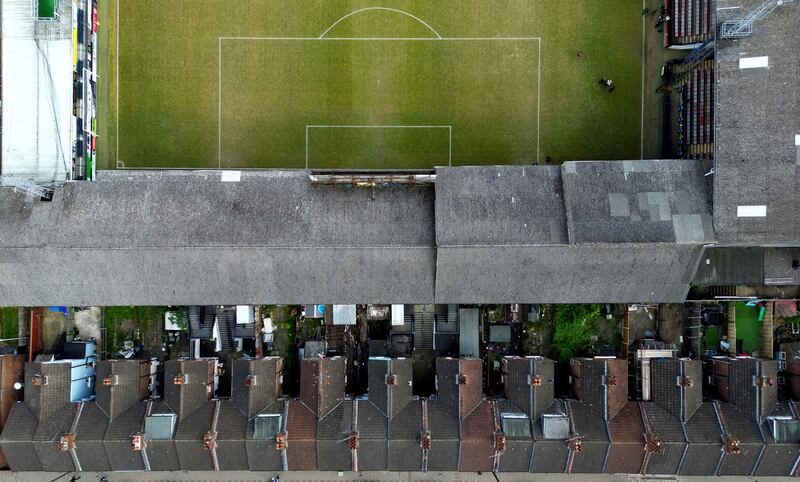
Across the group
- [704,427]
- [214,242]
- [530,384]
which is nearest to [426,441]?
[530,384]

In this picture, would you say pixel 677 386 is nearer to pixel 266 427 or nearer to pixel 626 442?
pixel 626 442

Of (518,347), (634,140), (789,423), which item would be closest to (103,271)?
(518,347)

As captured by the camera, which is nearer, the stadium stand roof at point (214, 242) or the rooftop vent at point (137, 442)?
the stadium stand roof at point (214, 242)

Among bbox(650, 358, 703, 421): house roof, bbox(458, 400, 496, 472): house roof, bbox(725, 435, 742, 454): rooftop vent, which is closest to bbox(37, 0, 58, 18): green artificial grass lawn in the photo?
bbox(458, 400, 496, 472): house roof

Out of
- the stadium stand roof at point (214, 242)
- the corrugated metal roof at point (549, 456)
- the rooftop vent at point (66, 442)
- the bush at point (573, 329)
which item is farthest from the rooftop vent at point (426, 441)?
the rooftop vent at point (66, 442)

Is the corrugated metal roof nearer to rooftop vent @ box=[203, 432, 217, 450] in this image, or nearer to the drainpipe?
the drainpipe

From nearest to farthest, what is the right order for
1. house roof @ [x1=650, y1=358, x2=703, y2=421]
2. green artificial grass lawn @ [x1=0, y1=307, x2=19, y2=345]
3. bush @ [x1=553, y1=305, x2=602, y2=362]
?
house roof @ [x1=650, y1=358, x2=703, y2=421] < bush @ [x1=553, y1=305, x2=602, y2=362] < green artificial grass lawn @ [x1=0, y1=307, x2=19, y2=345]

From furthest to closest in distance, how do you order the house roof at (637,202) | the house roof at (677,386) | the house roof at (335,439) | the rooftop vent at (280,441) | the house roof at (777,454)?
1. the house roof at (677,386)
2. the house roof at (335,439)
3. the house roof at (777,454)
4. the rooftop vent at (280,441)
5. the house roof at (637,202)

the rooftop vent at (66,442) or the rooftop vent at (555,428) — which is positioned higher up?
the rooftop vent at (555,428)

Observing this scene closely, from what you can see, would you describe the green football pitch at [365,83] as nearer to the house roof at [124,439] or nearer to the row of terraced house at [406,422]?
the row of terraced house at [406,422]
